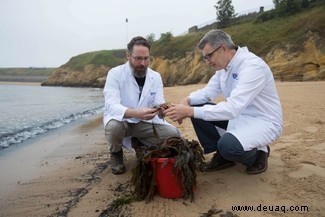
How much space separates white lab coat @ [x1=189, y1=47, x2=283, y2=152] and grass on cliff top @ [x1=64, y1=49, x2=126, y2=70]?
61.6 m

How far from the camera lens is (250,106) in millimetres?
3434

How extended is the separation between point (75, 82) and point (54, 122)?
52.9 meters

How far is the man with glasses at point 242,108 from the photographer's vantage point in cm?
319

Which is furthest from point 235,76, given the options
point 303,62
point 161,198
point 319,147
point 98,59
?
point 98,59

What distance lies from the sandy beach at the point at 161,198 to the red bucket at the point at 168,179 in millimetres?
77

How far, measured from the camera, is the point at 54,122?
10.0 metres

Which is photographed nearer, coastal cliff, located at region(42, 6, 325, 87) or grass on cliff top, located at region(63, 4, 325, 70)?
coastal cliff, located at region(42, 6, 325, 87)

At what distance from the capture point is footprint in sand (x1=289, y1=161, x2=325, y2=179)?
3.43 meters

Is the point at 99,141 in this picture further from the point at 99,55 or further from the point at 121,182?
the point at 99,55

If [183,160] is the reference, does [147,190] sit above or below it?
below

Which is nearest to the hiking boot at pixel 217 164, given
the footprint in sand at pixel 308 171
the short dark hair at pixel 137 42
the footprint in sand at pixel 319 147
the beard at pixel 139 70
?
the footprint in sand at pixel 308 171

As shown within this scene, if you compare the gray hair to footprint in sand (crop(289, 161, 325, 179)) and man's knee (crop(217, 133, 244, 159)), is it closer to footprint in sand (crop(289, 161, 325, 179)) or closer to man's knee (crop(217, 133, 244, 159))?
man's knee (crop(217, 133, 244, 159))

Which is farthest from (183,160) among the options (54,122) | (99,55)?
(99,55)

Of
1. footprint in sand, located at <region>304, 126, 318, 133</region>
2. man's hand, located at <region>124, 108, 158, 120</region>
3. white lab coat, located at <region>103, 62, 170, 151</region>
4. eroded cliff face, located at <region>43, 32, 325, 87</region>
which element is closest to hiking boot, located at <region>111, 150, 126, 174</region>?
white lab coat, located at <region>103, 62, 170, 151</region>
